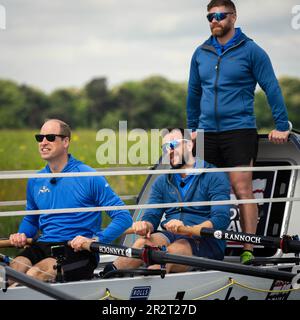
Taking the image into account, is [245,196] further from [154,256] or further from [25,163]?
[25,163]

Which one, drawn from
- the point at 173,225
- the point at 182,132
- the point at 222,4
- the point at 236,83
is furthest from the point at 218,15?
the point at 173,225

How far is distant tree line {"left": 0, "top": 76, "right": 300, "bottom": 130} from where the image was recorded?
79.4 feet

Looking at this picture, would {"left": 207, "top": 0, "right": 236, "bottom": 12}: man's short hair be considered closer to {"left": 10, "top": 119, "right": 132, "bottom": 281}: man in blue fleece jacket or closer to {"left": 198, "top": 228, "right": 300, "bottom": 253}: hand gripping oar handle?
{"left": 10, "top": 119, "right": 132, "bottom": 281}: man in blue fleece jacket

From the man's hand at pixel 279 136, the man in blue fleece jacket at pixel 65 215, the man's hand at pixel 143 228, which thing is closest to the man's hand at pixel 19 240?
the man in blue fleece jacket at pixel 65 215

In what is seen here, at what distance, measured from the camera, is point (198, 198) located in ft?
23.6

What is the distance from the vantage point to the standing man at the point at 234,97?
7473 mm

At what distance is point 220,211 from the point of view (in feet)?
23.4

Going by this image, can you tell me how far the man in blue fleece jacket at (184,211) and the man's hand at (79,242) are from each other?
51 cm

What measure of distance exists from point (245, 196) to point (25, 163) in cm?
759

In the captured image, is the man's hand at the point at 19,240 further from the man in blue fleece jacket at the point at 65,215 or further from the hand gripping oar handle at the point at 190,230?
the hand gripping oar handle at the point at 190,230

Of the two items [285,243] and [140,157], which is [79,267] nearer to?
[285,243]

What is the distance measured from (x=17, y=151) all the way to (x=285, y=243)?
30.9 feet
